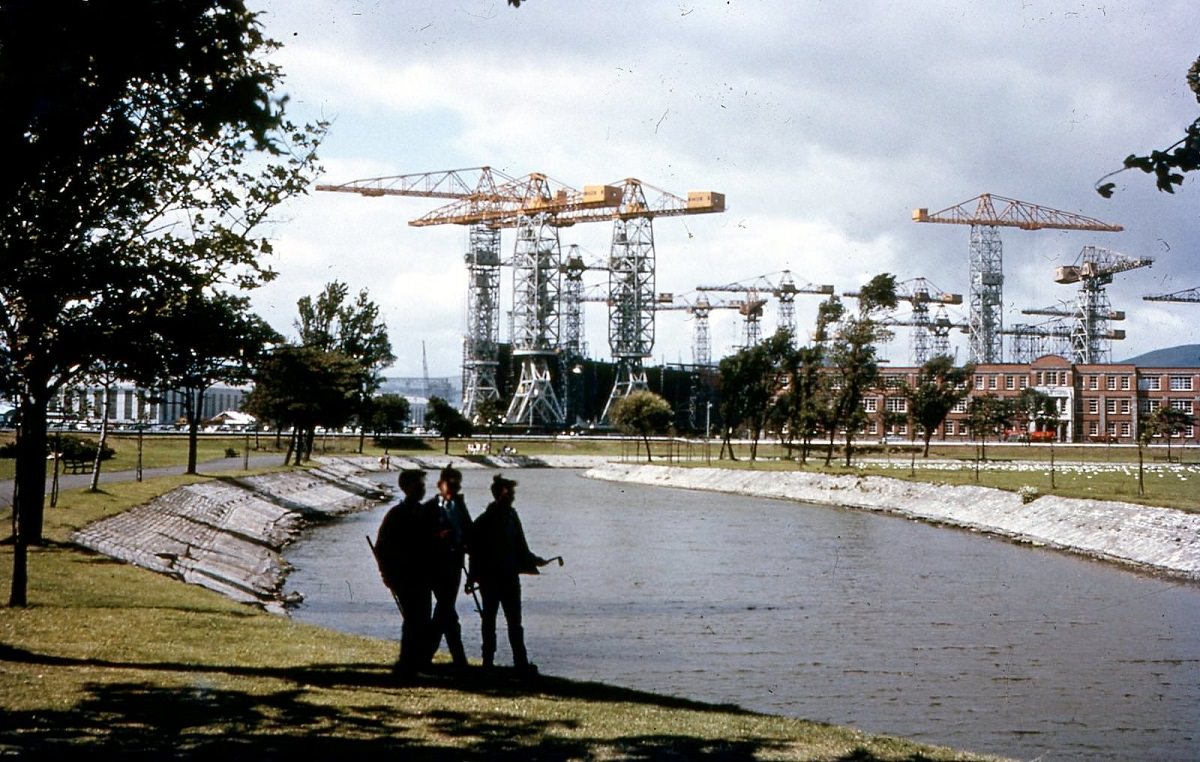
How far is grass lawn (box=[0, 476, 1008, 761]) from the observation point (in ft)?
25.1

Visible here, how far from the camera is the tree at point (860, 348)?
63531 millimetres

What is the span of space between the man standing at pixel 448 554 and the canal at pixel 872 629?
11.8ft

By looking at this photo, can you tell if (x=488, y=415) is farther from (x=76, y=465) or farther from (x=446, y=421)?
(x=76, y=465)

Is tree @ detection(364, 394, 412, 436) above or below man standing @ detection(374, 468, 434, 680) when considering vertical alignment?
above

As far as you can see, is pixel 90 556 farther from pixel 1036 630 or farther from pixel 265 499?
pixel 265 499

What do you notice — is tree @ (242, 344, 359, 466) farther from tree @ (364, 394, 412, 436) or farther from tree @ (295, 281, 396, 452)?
tree @ (364, 394, 412, 436)

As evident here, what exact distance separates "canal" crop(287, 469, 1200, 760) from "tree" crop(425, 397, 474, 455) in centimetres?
6528

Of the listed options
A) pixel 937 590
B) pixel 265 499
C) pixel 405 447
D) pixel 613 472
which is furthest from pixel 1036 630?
pixel 405 447

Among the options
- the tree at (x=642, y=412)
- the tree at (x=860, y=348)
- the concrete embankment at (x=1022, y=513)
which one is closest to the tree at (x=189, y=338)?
the concrete embankment at (x=1022, y=513)

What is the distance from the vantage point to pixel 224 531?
28812 mm

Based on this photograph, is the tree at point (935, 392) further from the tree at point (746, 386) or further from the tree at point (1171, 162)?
the tree at point (1171, 162)

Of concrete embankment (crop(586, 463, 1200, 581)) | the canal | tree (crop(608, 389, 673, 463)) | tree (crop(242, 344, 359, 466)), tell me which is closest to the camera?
the canal

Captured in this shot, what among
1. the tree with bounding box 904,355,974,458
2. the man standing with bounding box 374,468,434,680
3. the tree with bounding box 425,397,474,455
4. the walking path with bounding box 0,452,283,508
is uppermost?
the tree with bounding box 904,355,974,458

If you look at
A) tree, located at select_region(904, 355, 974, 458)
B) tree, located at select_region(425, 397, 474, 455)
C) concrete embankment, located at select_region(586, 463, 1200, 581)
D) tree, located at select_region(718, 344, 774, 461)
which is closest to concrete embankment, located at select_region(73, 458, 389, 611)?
concrete embankment, located at select_region(586, 463, 1200, 581)
